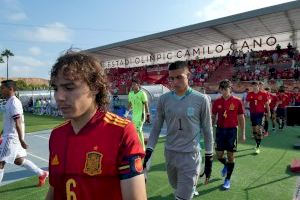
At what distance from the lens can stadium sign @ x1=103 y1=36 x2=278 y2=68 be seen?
32.0 m

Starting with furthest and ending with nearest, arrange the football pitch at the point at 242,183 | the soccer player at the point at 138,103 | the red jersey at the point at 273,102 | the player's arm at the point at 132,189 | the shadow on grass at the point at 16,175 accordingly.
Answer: the red jersey at the point at 273,102
the soccer player at the point at 138,103
the shadow on grass at the point at 16,175
the football pitch at the point at 242,183
the player's arm at the point at 132,189

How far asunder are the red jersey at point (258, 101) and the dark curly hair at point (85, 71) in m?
10.5

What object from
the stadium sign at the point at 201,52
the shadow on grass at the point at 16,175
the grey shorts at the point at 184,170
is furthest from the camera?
the stadium sign at the point at 201,52

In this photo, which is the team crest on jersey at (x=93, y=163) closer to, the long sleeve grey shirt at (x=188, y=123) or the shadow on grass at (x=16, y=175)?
the long sleeve grey shirt at (x=188, y=123)

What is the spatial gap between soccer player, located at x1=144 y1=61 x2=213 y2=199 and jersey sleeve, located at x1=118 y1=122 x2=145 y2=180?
267 cm

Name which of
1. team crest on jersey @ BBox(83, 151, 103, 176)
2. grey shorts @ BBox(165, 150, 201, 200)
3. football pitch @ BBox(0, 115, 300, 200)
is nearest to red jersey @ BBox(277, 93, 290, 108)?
football pitch @ BBox(0, 115, 300, 200)

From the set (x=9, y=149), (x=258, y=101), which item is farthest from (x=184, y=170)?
(x=258, y=101)

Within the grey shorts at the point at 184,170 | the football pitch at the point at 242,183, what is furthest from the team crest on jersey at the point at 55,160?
the football pitch at the point at 242,183

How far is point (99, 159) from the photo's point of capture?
6.03 ft

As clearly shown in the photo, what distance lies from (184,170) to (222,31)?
2606cm

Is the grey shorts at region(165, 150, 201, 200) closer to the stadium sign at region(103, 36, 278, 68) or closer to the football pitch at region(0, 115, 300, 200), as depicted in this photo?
the football pitch at region(0, 115, 300, 200)

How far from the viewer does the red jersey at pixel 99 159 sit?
6.05 feet

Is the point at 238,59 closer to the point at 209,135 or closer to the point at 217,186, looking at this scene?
the point at 217,186

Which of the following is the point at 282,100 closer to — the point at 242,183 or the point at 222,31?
the point at 242,183
